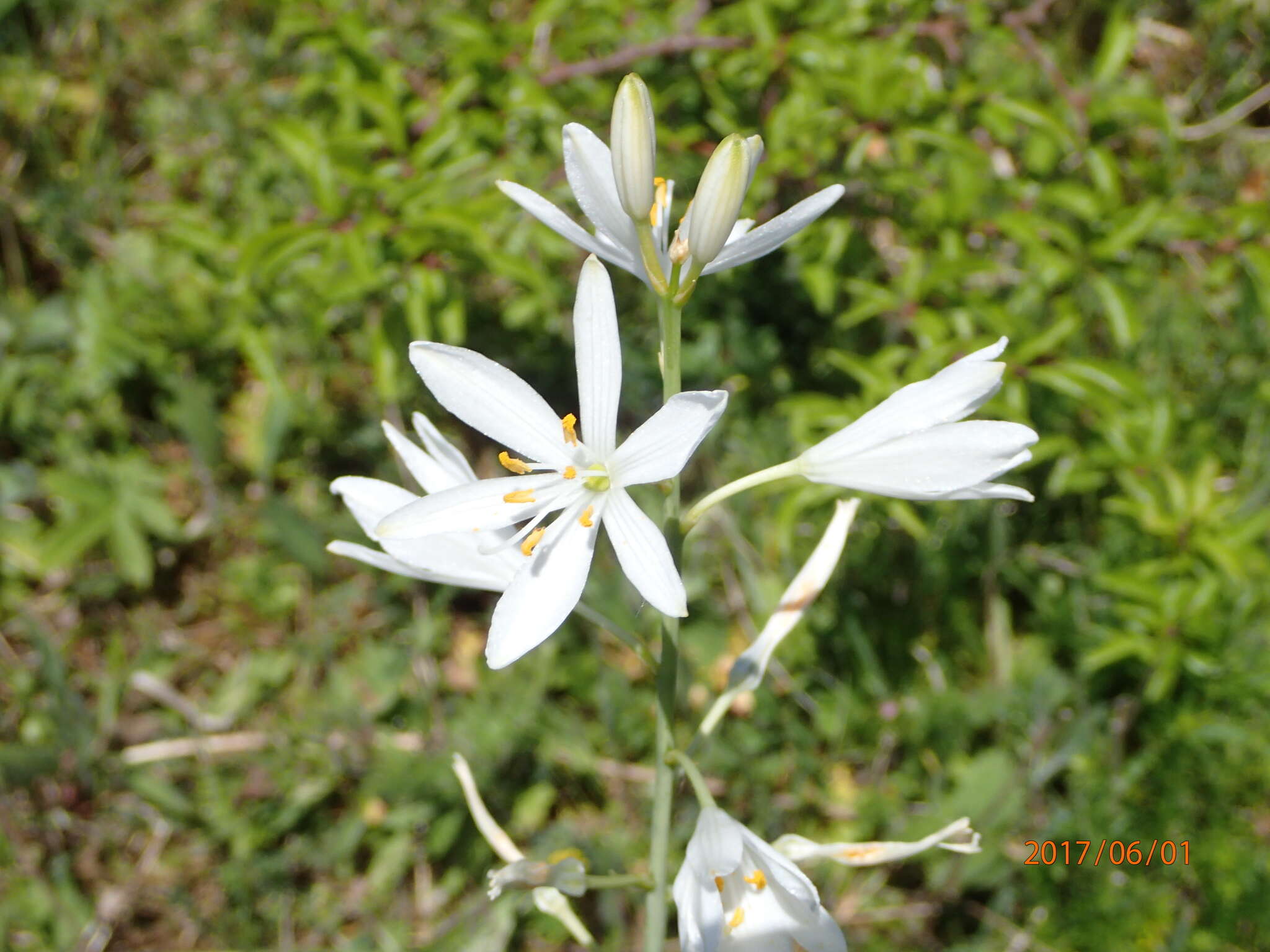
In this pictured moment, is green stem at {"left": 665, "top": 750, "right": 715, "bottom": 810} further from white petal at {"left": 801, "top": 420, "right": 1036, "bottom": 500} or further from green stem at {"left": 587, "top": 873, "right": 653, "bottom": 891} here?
white petal at {"left": 801, "top": 420, "right": 1036, "bottom": 500}

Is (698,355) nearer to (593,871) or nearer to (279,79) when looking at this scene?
(593,871)

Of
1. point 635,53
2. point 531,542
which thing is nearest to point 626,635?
point 531,542

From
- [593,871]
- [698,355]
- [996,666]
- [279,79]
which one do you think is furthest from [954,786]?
[279,79]

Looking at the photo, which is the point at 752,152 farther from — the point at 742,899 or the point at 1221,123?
the point at 1221,123

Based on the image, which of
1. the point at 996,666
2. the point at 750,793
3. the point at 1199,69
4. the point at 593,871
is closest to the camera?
the point at 593,871

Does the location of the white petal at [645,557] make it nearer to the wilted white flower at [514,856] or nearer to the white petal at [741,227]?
the white petal at [741,227]
